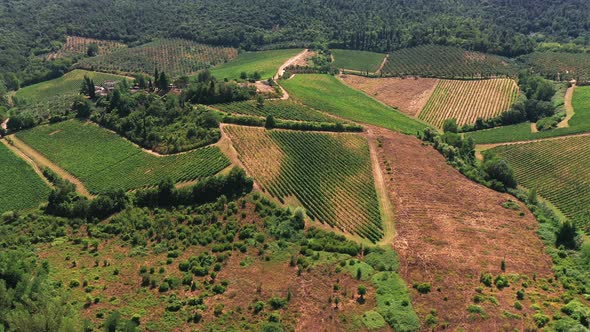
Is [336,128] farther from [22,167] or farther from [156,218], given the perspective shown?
[22,167]

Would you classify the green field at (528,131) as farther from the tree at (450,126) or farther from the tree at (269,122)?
the tree at (269,122)

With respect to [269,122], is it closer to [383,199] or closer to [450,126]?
[383,199]

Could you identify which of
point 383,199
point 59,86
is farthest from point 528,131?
point 59,86

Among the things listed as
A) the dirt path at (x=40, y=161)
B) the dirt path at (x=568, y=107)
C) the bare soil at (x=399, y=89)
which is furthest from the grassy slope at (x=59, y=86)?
the dirt path at (x=568, y=107)

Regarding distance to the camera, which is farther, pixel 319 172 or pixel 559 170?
pixel 559 170

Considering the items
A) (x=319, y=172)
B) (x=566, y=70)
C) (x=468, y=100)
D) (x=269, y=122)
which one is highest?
(x=269, y=122)

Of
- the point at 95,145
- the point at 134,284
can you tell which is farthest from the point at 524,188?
the point at 95,145
